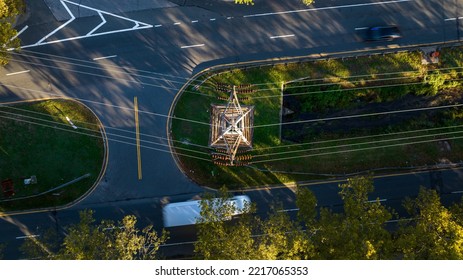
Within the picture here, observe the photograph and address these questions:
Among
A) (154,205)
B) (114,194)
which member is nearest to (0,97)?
(114,194)

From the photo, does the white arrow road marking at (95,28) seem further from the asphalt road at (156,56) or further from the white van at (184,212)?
the white van at (184,212)

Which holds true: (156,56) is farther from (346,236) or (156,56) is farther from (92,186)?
(346,236)

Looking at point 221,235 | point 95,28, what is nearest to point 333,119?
point 221,235

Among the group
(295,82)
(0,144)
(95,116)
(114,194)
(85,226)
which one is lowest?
(85,226)

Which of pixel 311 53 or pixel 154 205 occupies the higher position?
pixel 311 53

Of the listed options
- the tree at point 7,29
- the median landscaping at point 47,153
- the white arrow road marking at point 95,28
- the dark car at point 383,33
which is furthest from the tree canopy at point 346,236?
the tree at point 7,29

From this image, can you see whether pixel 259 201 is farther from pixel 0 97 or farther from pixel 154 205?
pixel 0 97
